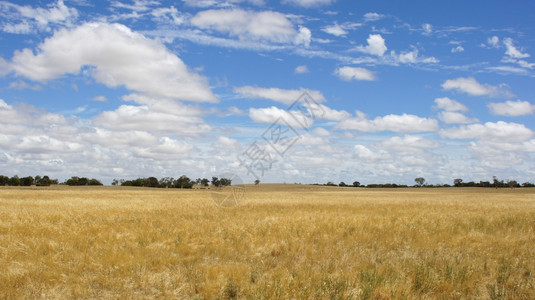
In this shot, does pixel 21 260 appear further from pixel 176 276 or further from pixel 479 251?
pixel 479 251

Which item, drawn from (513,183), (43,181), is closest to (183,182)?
(43,181)

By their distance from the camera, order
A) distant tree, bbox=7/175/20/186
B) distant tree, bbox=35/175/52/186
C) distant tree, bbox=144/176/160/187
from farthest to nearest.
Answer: distant tree, bbox=144/176/160/187 → distant tree, bbox=35/175/52/186 → distant tree, bbox=7/175/20/186

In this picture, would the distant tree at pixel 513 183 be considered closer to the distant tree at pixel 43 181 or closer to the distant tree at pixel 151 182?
the distant tree at pixel 151 182

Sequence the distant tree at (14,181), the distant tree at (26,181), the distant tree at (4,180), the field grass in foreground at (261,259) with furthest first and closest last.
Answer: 1. the distant tree at (26,181)
2. the distant tree at (14,181)
3. the distant tree at (4,180)
4. the field grass in foreground at (261,259)

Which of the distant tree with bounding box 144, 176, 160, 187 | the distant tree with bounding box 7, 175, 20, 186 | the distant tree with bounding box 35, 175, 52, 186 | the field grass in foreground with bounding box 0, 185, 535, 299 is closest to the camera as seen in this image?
the field grass in foreground with bounding box 0, 185, 535, 299

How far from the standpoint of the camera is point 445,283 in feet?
27.0

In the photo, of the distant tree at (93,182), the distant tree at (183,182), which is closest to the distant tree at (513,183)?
the distant tree at (183,182)

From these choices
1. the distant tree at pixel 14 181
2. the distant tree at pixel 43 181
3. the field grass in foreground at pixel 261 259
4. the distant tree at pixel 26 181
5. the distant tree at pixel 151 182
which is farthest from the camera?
the distant tree at pixel 151 182

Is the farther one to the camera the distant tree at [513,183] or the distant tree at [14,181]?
the distant tree at [513,183]

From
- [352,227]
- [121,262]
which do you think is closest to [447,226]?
[352,227]

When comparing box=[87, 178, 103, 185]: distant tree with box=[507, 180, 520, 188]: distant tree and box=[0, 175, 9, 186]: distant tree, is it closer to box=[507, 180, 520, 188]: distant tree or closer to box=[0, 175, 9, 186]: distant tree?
box=[0, 175, 9, 186]: distant tree

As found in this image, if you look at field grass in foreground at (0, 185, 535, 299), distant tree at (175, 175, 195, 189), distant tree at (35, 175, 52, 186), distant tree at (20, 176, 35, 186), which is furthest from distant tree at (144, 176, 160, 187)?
field grass in foreground at (0, 185, 535, 299)

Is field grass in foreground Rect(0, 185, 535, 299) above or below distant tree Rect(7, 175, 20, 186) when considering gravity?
below

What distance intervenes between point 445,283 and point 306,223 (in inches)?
327
